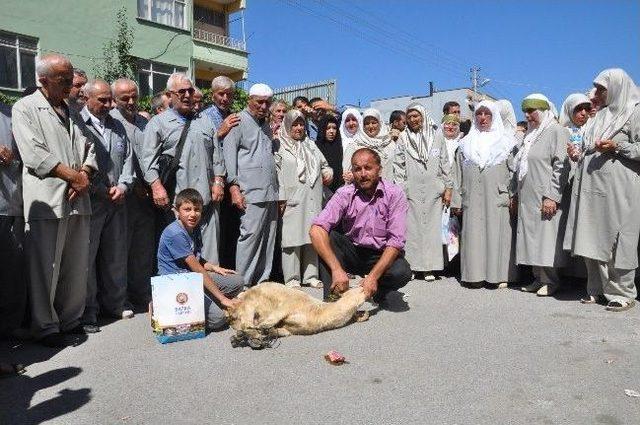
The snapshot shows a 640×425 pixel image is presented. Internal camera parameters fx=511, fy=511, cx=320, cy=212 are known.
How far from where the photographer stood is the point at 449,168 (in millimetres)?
5840

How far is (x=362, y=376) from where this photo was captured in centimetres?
302

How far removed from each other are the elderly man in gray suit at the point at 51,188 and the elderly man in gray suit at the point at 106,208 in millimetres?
309

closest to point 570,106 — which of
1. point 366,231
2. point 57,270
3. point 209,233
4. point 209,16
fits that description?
point 366,231

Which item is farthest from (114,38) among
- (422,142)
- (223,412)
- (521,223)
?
(223,412)

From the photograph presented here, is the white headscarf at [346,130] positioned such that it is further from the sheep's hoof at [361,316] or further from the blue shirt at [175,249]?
the blue shirt at [175,249]

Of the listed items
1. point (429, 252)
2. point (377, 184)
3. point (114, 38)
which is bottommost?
point (429, 252)

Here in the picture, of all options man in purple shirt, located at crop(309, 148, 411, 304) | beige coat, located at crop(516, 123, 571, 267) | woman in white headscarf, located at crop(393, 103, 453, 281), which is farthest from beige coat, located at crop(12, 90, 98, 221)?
beige coat, located at crop(516, 123, 571, 267)

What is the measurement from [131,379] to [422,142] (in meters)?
3.95

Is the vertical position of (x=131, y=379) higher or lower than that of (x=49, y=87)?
lower

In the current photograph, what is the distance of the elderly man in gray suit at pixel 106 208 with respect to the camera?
4.04 metres

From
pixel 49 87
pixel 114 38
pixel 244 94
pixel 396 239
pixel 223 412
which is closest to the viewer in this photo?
pixel 223 412

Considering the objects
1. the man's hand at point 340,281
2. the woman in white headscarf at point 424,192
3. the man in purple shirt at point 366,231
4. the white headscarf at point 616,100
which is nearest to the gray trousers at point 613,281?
the white headscarf at point 616,100

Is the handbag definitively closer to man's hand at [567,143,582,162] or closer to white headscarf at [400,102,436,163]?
white headscarf at [400,102,436,163]

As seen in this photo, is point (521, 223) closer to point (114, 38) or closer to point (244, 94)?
point (244, 94)
